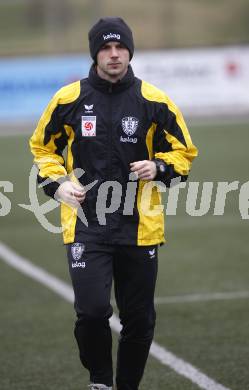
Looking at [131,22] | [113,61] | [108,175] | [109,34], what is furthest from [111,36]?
[131,22]

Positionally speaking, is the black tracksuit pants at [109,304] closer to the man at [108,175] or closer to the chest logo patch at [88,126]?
the man at [108,175]

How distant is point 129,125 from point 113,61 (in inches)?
13.9

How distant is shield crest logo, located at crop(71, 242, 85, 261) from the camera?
5906mm

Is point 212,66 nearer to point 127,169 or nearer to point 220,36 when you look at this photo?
point 220,36

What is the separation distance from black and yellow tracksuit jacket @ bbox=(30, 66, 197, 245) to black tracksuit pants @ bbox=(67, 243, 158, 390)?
9 cm

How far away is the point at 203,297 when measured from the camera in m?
9.46

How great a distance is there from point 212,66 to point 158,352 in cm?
2140

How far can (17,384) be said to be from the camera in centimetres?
686

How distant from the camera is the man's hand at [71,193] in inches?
227

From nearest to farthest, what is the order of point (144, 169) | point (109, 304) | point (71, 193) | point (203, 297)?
point (144, 169) → point (71, 193) → point (109, 304) → point (203, 297)

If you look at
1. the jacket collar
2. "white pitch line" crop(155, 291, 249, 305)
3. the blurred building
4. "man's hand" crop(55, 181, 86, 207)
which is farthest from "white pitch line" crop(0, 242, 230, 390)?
the blurred building

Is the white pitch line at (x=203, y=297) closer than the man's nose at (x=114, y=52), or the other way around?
the man's nose at (x=114, y=52)

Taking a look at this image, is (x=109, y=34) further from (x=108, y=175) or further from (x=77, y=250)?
(x=77, y=250)

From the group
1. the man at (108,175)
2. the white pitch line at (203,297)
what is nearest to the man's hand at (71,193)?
the man at (108,175)
